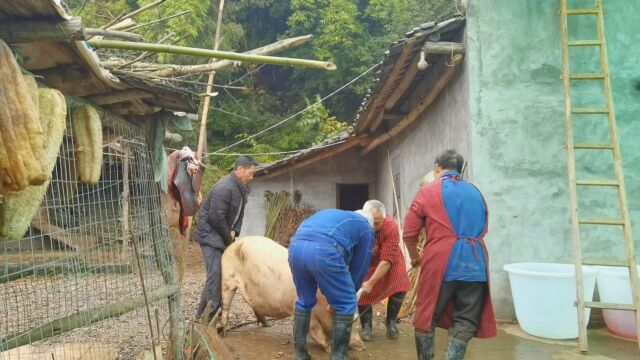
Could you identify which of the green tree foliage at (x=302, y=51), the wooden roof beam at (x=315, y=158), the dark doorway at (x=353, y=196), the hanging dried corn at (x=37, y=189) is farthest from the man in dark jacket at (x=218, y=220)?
the green tree foliage at (x=302, y=51)

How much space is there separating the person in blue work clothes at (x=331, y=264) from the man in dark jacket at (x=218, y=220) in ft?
5.65

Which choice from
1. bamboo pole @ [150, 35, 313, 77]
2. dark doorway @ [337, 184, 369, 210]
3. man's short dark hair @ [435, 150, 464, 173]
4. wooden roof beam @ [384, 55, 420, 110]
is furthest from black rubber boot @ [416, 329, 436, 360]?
dark doorway @ [337, 184, 369, 210]

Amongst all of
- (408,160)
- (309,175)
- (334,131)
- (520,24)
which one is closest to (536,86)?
(520,24)

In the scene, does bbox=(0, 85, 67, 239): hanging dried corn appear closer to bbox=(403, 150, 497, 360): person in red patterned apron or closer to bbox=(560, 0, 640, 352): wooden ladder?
bbox=(403, 150, 497, 360): person in red patterned apron

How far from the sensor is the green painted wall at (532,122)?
20.4 feet

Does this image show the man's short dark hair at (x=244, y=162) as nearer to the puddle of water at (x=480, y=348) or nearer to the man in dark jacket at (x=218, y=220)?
the man in dark jacket at (x=218, y=220)

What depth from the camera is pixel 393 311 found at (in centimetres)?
582

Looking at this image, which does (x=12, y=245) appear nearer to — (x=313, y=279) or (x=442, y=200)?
(x=313, y=279)

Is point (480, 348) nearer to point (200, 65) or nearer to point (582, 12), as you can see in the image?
point (582, 12)

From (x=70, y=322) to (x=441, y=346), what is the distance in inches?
138

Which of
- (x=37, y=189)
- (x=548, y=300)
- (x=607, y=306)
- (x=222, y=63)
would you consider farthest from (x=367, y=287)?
(x=37, y=189)

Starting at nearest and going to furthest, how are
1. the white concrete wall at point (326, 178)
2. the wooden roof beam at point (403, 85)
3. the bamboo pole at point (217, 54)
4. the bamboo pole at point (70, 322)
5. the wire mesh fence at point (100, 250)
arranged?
the bamboo pole at point (217, 54)
the bamboo pole at point (70, 322)
the wire mesh fence at point (100, 250)
the wooden roof beam at point (403, 85)
the white concrete wall at point (326, 178)

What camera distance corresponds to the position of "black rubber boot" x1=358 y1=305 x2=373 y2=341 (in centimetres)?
573

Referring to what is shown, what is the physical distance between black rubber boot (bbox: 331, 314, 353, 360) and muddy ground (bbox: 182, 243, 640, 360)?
1.98 ft
